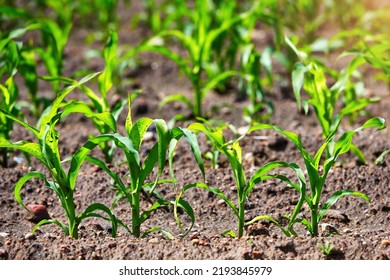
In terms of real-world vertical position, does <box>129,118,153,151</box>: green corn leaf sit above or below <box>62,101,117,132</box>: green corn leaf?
below

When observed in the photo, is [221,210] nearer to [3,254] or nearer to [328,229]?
[328,229]

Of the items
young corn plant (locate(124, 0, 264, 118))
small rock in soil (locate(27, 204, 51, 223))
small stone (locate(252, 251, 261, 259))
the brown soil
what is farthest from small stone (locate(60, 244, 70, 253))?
young corn plant (locate(124, 0, 264, 118))

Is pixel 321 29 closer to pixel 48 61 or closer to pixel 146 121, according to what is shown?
pixel 48 61

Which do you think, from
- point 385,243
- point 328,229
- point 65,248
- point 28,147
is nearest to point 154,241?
point 65,248

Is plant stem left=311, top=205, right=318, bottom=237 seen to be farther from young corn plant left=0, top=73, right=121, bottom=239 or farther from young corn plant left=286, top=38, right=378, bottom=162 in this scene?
young corn plant left=0, top=73, right=121, bottom=239

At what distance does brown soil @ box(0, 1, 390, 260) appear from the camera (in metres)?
3.06

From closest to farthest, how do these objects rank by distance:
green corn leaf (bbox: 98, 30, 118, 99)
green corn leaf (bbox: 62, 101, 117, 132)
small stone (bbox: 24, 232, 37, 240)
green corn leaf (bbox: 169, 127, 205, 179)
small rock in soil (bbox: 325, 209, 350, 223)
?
green corn leaf (bbox: 169, 127, 205, 179) < green corn leaf (bbox: 62, 101, 117, 132) < small stone (bbox: 24, 232, 37, 240) < small rock in soil (bbox: 325, 209, 350, 223) < green corn leaf (bbox: 98, 30, 118, 99)

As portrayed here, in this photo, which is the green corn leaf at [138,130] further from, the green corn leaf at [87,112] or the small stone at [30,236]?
the small stone at [30,236]

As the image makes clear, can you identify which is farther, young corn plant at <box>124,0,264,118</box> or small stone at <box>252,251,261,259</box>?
young corn plant at <box>124,0,264,118</box>

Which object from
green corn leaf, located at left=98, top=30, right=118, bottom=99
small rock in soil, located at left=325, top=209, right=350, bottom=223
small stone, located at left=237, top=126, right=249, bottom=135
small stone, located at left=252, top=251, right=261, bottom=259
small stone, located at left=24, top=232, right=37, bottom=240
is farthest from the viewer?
small stone, located at left=237, top=126, right=249, bottom=135

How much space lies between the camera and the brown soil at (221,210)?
306 cm

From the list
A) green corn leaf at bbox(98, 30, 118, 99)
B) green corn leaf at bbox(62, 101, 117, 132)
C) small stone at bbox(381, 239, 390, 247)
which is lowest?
small stone at bbox(381, 239, 390, 247)
